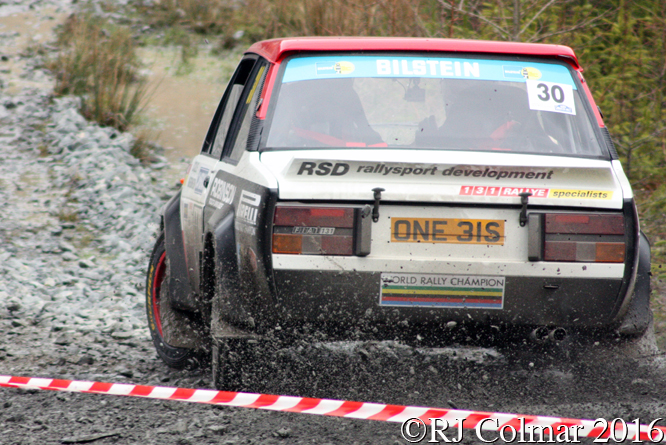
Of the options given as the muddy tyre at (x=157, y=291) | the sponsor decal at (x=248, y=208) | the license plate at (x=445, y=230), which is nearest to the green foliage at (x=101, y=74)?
the muddy tyre at (x=157, y=291)

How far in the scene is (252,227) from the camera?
12.1 feet

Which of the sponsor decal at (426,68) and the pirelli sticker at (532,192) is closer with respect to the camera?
the pirelli sticker at (532,192)

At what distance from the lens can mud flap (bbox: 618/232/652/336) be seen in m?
3.95

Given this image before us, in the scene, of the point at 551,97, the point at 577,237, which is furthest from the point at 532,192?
the point at 551,97

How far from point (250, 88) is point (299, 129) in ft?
2.45

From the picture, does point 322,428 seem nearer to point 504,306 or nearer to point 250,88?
point 504,306

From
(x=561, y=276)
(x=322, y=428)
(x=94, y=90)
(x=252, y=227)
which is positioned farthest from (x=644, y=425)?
(x=94, y=90)

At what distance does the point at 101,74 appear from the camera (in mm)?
13414

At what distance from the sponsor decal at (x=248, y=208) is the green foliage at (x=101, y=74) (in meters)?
9.36

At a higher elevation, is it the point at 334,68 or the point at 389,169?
the point at 334,68

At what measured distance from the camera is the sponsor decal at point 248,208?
3670mm

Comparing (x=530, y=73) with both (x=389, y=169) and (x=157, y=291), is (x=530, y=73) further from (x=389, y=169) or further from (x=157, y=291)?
(x=157, y=291)

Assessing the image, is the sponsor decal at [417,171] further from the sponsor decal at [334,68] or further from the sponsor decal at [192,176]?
the sponsor decal at [192,176]

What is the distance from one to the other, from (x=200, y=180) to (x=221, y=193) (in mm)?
747
